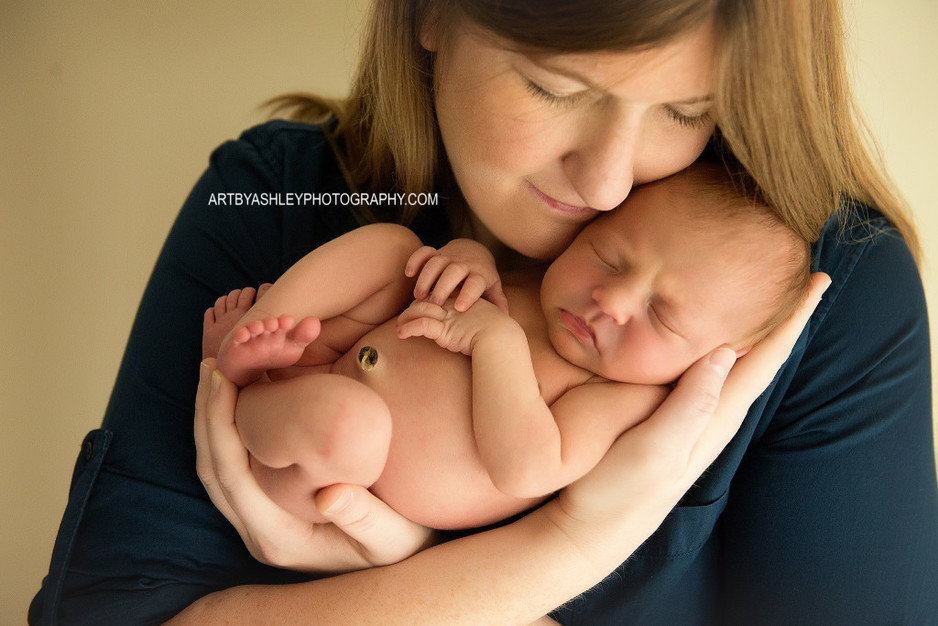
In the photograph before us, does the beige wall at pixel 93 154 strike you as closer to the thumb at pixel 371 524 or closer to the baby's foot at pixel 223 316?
the baby's foot at pixel 223 316

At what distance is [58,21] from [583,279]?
0.61m

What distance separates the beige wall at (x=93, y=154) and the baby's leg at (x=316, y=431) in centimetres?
35

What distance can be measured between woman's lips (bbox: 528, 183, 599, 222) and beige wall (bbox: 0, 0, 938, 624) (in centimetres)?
31

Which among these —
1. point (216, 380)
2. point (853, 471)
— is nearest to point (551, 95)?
point (216, 380)

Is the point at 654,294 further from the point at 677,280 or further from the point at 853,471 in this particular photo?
the point at 853,471

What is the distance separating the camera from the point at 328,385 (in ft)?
1.82

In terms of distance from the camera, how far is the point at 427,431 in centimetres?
61

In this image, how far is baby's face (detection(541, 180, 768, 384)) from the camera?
0.62 meters

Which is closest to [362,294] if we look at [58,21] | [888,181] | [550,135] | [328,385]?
[328,385]

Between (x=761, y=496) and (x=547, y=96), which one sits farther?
(x=761, y=496)

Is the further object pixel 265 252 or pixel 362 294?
pixel 265 252

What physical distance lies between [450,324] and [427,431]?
10cm

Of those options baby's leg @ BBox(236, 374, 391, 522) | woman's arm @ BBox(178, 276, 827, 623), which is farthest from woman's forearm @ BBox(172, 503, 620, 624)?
baby's leg @ BBox(236, 374, 391, 522)

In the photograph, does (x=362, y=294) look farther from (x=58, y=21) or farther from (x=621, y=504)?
(x=58, y=21)
